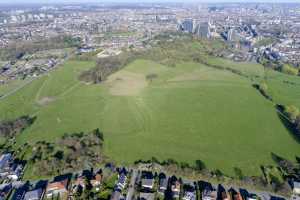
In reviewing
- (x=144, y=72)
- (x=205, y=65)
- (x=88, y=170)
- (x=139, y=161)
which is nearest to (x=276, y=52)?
(x=205, y=65)

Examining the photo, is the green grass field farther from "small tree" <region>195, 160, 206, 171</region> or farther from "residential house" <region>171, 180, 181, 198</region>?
"residential house" <region>171, 180, 181, 198</region>

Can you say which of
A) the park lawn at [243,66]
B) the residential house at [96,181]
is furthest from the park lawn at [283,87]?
the residential house at [96,181]

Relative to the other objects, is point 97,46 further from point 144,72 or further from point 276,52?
point 276,52

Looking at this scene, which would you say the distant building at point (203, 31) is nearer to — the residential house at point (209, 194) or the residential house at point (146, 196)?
the residential house at point (209, 194)

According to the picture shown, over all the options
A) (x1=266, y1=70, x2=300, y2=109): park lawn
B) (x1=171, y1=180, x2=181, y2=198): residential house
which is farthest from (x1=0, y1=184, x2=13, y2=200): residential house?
(x1=266, y1=70, x2=300, y2=109): park lawn

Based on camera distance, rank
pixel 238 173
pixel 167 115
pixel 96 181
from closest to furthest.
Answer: pixel 96 181 → pixel 238 173 → pixel 167 115

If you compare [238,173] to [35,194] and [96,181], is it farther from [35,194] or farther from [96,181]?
[35,194]

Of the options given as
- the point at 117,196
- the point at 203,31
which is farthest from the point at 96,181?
the point at 203,31
